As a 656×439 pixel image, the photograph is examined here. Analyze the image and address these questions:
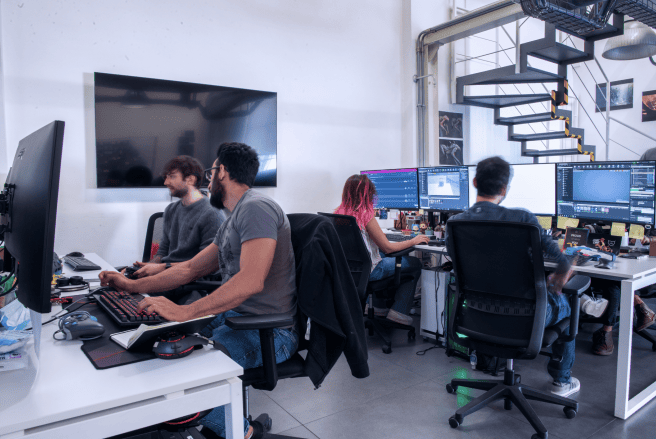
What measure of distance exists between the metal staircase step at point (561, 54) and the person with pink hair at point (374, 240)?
2.22 metres

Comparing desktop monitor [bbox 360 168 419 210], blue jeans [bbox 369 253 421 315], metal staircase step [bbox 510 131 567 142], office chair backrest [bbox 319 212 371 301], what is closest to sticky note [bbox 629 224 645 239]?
blue jeans [bbox 369 253 421 315]

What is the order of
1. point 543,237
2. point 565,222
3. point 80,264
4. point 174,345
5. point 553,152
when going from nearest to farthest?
1. point 174,345
2. point 543,237
3. point 80,264
4. point 565,222
5. point 553,152

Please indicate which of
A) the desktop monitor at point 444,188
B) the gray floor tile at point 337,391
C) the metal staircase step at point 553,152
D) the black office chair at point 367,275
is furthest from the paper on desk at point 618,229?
the metal staircase step at point 553,152

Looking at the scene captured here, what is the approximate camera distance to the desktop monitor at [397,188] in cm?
382

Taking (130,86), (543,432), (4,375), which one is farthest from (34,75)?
(543,432)

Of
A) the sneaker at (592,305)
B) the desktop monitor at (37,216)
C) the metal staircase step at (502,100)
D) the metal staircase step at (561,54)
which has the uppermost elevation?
the metal staircase step at (561,54)

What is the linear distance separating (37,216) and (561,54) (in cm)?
454

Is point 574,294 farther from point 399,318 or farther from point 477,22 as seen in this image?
point 477,22

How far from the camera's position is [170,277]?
180 centimetres

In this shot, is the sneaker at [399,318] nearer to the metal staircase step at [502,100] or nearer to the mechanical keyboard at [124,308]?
the mechanical keyboard at [124,308]

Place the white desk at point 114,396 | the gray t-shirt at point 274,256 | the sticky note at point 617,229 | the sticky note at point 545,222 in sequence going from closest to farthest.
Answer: the white desk at point 114,396
the gray t-shirt at point 274,256
the sticky note at point 617,229
the sticky note at point 545,222

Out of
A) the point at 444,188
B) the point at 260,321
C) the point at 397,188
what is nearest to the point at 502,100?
the point at 397,188

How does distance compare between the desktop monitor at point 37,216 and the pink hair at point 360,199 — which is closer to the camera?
the desktop monitor at point 37,216

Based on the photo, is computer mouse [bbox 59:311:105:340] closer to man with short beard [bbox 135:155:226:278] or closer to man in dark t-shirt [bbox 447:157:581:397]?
man with short beard [bbox 135:155:226:278]
